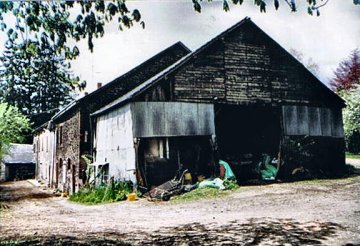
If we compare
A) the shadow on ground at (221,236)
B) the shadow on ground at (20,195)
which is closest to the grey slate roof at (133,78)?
the shadow on ground at (20,195)

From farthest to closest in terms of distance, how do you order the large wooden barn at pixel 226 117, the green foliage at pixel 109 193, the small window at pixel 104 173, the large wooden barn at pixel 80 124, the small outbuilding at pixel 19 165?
the small outbuilding at pixel 19 165, the large wooden barn at pixel 80 124, the small window at pixel 104 173, the large wooden barn at pixel 226 117, the green foliage at pixel 109 193

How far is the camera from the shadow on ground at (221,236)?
7348 millimetres

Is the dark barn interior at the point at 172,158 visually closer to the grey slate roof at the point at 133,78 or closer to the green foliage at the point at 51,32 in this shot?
the grey slate roof at the point at 133,78

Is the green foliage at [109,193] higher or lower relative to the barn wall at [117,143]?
lower

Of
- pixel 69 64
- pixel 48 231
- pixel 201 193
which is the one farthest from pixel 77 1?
pixel 201 193

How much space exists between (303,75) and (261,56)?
287 cm

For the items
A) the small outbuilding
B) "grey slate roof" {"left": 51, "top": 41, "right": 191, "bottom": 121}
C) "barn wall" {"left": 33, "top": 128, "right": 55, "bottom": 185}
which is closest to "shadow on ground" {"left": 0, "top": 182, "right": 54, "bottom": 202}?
"barn wall" {"left": 33, "top": 128, "right": 55, "bottom": 185}

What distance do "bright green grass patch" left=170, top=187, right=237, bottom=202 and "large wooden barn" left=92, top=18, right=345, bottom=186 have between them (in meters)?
2.10

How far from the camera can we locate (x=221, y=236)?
7891 millimetres

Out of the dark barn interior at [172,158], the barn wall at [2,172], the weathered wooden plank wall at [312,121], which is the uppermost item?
the weathered wooden plank wall at [312,121]

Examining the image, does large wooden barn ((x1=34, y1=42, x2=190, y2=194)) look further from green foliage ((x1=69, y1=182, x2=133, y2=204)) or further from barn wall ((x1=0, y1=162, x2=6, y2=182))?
barn wall ((x1=0, y1=162, x2=6, y2=182))

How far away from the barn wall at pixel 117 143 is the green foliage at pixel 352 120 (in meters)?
13.3

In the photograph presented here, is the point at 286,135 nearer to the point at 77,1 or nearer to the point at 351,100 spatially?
the point at 351,100

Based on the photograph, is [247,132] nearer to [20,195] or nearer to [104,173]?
[104,173]
